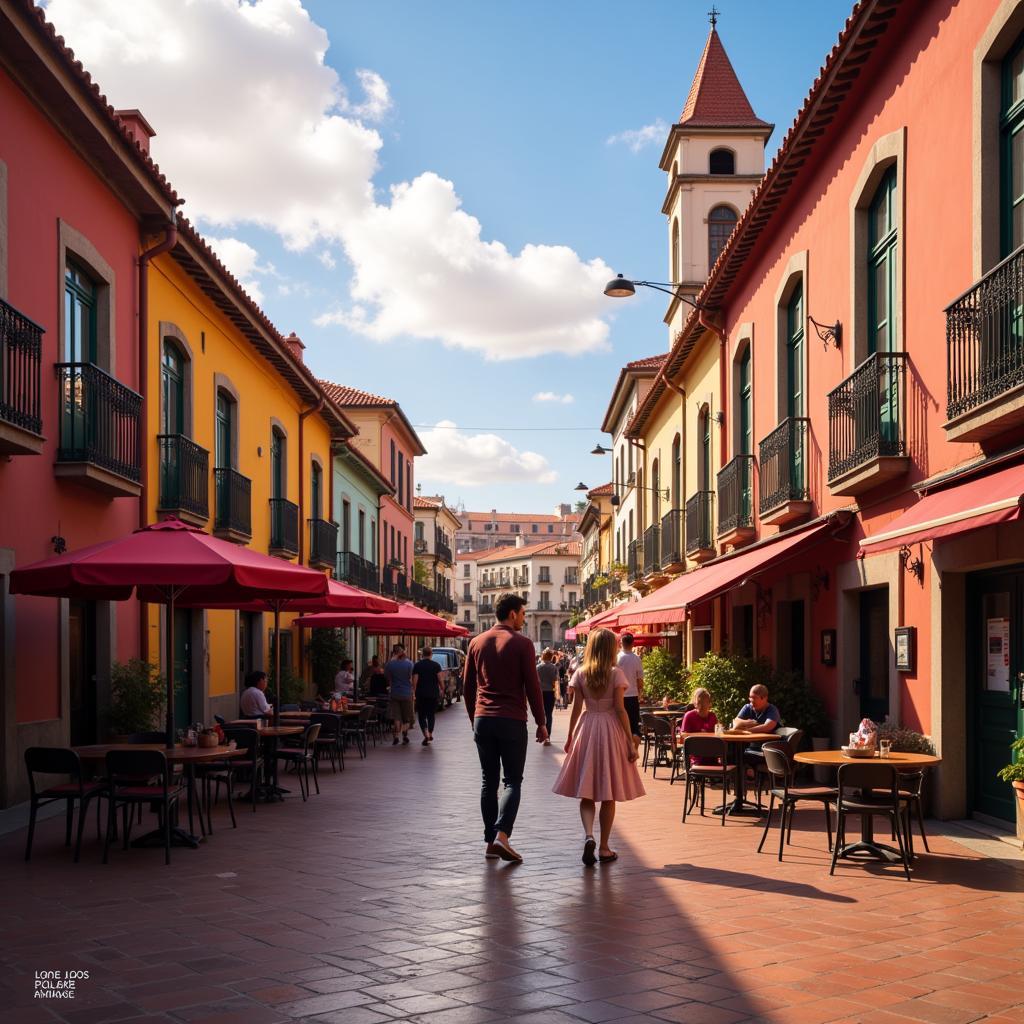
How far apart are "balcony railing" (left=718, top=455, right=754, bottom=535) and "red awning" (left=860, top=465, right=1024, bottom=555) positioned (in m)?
7.26

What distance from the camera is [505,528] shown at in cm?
14325

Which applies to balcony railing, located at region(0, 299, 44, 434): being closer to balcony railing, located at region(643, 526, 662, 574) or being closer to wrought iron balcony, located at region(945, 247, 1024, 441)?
wrought iron balcony, located at region(945, 247, 1024, 441)

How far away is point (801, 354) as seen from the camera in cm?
1528

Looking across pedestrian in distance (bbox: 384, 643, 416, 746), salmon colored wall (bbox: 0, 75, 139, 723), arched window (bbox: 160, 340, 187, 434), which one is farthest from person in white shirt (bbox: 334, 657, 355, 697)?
salmon colored wall (bbox: 0, 75, 139, 723)

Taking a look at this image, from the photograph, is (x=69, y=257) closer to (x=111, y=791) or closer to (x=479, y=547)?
(x=111, y=791)

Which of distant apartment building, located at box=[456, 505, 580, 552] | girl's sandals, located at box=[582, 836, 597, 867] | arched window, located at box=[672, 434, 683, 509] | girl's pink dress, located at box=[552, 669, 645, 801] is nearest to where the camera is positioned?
girl's sandals, located at box=[582, 836, 597, 867]

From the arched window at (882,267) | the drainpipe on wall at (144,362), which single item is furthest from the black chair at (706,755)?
the drainpipe on wall at (144,362)

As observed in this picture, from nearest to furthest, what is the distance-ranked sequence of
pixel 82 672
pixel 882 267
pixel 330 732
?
pixel 882 267 < pixel 82 672 < pixel 330 732

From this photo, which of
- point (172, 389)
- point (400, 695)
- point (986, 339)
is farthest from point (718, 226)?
point (986, 339)

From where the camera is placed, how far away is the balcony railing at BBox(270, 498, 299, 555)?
75.0ft

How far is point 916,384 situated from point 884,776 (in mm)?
4181

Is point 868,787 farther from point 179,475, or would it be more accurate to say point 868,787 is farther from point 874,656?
point 179,475

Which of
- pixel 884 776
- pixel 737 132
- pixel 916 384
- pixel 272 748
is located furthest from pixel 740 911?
pixel 737 132

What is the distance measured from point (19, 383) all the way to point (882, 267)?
878 centimetres
